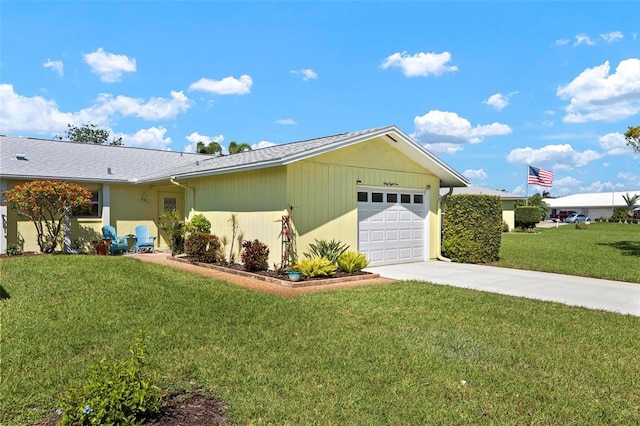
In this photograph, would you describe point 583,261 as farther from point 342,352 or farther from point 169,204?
point 169,204

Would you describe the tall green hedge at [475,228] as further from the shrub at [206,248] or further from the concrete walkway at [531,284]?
the shrub at [206,248]

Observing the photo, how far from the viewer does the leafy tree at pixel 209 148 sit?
31.8m

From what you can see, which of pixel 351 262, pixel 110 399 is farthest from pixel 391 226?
pixel 110 399

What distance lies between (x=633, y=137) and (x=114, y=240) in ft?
68.7

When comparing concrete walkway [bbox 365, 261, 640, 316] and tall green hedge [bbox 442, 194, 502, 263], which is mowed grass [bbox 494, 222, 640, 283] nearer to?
tall green hedge [bbox 442, 194, 502, 263]

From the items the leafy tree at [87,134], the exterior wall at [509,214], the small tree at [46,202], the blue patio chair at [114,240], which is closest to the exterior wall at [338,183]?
the small tree at [46,202]

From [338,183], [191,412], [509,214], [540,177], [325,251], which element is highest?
[540,177]

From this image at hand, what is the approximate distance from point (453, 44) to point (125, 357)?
1367cm

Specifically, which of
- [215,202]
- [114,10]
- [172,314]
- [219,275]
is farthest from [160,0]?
[172,314]

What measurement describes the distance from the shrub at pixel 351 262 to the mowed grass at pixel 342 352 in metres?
2.15

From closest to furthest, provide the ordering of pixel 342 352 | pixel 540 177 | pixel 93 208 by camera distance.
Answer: pixel 342 352, pixel 93 208, pixel 540 177

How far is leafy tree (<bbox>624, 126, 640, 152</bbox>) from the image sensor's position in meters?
16.5

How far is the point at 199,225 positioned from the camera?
41.1 feet

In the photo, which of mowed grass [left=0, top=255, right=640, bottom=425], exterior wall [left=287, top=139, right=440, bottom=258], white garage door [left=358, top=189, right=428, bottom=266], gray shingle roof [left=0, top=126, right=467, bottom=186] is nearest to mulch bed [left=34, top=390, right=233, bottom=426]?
mowed grass [left=0, top=255, right=640, bottom=425]
